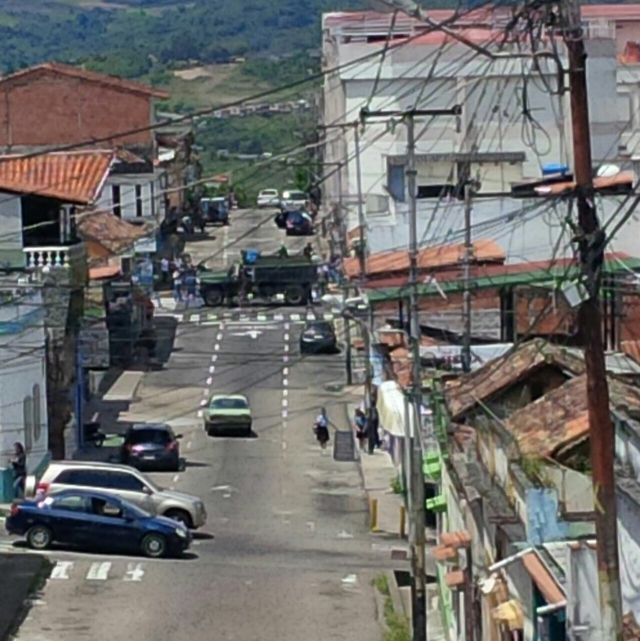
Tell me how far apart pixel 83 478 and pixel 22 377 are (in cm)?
520

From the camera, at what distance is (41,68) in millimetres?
86688

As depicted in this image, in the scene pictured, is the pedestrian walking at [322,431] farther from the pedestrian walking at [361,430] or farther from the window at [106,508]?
the window at [106,508]

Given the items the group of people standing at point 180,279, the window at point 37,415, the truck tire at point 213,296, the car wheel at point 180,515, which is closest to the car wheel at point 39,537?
the car wheel at point 180,515

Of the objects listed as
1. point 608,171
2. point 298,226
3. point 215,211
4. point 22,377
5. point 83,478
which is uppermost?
point 608,171

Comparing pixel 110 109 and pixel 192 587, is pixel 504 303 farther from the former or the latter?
pixel 110 109

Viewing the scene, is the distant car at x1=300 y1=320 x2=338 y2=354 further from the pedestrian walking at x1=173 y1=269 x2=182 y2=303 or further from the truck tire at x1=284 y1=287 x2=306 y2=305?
the pedestrian walking at x1=173 y1=269 x2=182 y2=303

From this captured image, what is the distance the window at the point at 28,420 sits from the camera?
42.8 m

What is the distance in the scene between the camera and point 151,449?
152 ft

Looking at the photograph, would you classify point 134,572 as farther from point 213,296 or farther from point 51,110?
point 51,110

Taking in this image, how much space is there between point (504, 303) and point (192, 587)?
1475 centimetres

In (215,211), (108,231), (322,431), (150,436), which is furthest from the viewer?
(215,211)

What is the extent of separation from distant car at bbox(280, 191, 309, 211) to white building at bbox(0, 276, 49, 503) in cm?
5551

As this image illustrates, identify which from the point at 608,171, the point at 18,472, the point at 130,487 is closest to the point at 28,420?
the point at 18,472

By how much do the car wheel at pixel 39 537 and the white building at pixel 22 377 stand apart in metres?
5.56
